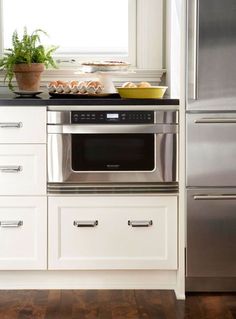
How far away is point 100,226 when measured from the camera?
13.5 feet

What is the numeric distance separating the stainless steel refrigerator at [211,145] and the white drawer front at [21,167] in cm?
75

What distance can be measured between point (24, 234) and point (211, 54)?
1314 millimetres

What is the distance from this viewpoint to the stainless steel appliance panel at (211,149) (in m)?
3.99

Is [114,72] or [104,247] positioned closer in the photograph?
[104,247]

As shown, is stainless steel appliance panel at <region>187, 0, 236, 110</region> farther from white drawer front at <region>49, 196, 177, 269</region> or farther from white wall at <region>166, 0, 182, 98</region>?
white drawer front at <region>49, 196, 177, 269</region>

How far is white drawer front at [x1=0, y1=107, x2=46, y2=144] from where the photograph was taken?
405 cm

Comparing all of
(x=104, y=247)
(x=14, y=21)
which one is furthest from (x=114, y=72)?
(x=104, y=247)

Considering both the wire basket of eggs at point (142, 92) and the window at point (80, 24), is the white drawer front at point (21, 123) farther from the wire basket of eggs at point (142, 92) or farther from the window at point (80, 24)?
the window at point (80, 24)

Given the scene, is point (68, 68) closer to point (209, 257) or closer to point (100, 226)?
point (100, 226)

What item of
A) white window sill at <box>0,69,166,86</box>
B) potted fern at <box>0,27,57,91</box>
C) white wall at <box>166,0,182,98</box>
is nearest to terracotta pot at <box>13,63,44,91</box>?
potted fern at <box>0,27,57,91</box>

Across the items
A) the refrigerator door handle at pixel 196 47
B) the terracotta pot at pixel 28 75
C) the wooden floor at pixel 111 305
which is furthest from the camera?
the terracotta pot at pixel 28 75

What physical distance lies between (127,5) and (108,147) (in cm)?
112

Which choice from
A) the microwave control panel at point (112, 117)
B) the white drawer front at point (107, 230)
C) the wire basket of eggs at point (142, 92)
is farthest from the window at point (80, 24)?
the white drawer front at point (107, 230)

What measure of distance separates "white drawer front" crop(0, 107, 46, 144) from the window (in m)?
0.84
